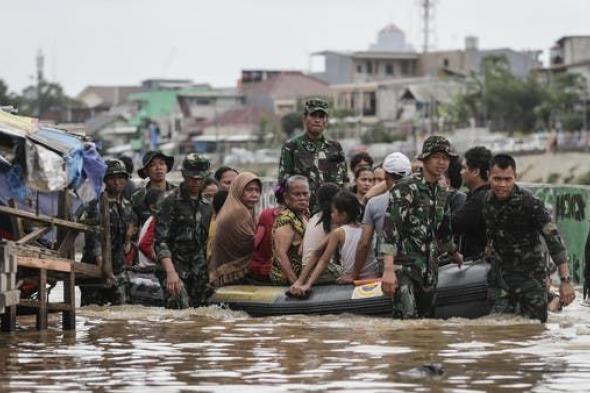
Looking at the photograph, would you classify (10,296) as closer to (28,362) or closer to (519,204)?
(28,362)

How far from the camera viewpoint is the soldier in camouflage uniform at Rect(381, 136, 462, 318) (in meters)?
15.5

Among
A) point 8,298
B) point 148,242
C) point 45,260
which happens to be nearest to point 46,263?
point 45,260

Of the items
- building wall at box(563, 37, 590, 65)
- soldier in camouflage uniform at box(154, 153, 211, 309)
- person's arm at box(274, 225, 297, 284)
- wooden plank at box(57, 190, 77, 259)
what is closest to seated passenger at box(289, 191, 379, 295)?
person's arm at box(274, 225, 297, 284)

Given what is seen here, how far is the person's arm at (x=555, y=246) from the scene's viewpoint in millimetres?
15047

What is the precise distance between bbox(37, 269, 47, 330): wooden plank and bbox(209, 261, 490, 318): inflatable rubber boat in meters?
1.99

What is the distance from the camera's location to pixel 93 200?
1739 cm

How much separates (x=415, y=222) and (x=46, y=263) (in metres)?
3.14

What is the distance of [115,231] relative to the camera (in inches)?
707

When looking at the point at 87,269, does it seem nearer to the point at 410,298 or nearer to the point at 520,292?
the point at 410,298

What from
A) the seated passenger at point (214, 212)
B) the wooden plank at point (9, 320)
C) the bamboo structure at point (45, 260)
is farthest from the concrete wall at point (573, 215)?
the wooden plank at point (9, 320)

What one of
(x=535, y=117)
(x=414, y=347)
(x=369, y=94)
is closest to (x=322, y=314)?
(x=414, y=347)

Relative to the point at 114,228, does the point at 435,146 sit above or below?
above

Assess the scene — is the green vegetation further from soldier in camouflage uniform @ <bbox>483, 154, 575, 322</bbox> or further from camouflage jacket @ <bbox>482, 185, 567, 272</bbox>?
camouflage jacket @ <bbox>482, 185, 567, 272</bbox>

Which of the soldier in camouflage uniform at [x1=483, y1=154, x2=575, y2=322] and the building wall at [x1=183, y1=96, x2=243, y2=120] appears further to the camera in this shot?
the building wall at [x1=183, y1=96, x2=243, y2=120]
